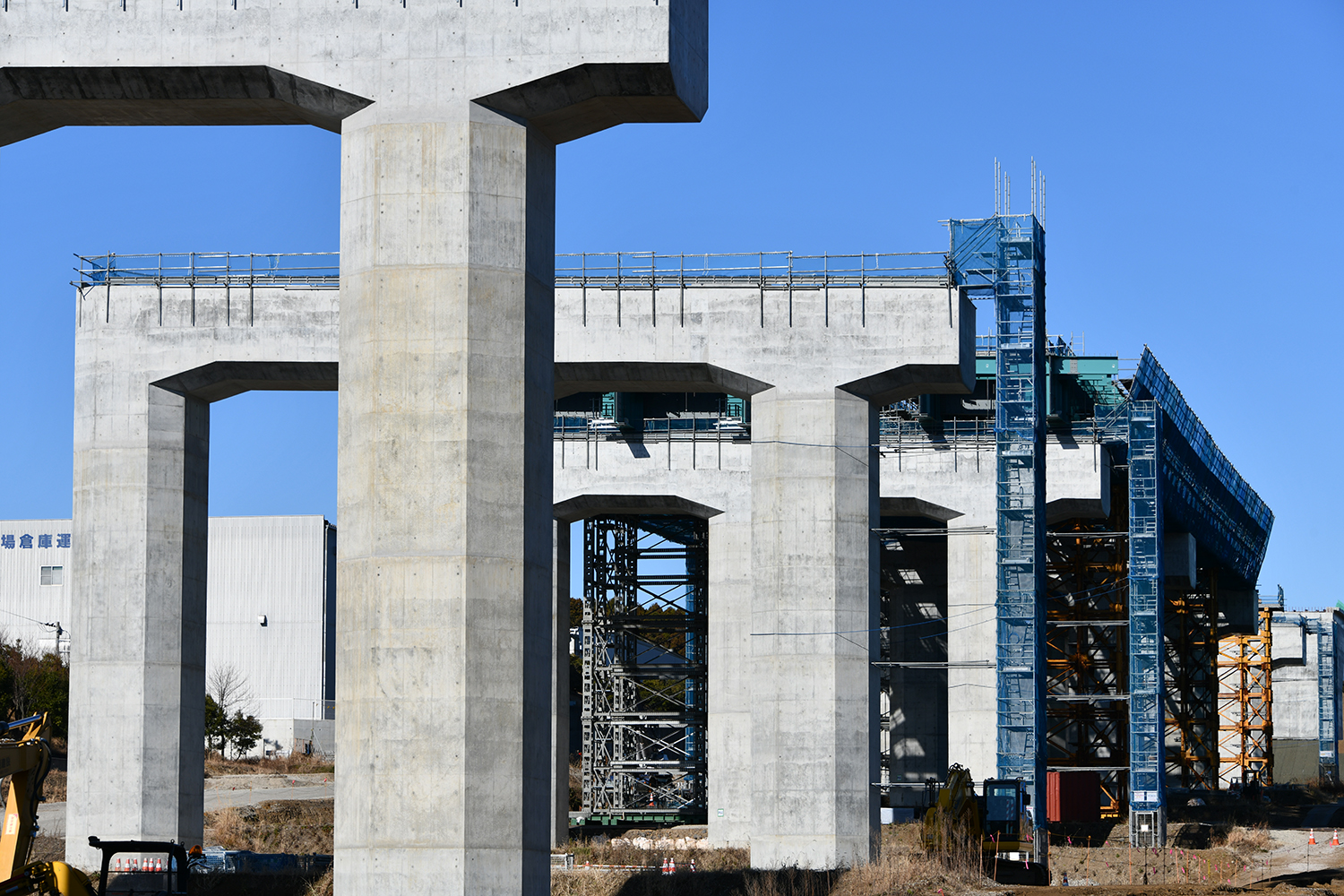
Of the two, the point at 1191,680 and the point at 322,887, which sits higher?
the point at 1191,680

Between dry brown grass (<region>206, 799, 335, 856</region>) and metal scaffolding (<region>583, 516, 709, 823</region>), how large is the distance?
11477mm

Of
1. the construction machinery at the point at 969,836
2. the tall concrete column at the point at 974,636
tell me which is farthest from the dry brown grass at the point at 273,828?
the tall concrete column at the point at 974,636

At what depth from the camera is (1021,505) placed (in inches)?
2020

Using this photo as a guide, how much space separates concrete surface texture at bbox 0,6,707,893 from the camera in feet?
77.0

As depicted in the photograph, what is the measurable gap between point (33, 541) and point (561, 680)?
121ft

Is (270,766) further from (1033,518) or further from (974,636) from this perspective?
(1033,518)

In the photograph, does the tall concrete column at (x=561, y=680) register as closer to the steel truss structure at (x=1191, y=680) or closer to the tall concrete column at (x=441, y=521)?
the tall concrete column at (x=441, y=521)

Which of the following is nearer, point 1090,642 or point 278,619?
point 1090,642

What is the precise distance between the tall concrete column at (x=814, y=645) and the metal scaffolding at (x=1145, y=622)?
16.5 meters

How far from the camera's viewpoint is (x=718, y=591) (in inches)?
2044

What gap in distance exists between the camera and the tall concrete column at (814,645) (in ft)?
133

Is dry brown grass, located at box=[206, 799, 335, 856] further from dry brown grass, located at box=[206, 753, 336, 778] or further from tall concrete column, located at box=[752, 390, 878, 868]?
tall concrete column, located at box=[752, 390, 878, 868]

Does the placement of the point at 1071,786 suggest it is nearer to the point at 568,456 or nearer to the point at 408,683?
the point at 568,456

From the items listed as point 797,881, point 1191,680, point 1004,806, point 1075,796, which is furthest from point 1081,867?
point 1191,680
